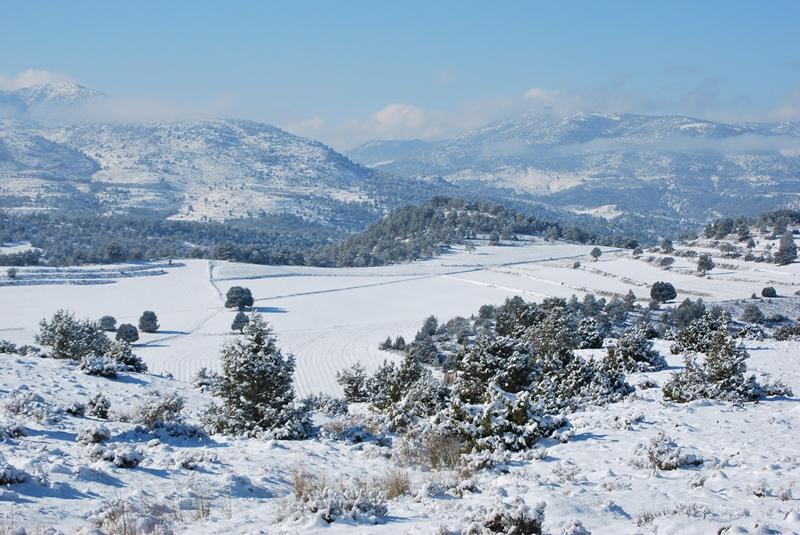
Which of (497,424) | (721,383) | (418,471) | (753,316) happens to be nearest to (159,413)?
(418,471)

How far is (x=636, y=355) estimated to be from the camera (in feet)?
70.1

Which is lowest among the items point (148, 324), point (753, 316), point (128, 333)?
point (753, 316)

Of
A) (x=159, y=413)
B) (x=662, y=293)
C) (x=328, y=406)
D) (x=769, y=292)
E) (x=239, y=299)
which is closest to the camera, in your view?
(x=159, y=413)

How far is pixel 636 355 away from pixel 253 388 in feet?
42.3

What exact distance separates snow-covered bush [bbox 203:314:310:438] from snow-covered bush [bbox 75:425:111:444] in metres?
3.25

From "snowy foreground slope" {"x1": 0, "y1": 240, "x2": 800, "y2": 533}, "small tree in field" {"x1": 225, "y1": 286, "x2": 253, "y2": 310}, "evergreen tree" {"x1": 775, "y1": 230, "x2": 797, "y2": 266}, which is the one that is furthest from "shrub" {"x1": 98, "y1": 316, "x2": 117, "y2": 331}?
"evergreen tree" {"x1": 775, "y1": 230, "x2": 797, "y2": 266}

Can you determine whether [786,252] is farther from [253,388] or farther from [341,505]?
[341,505]

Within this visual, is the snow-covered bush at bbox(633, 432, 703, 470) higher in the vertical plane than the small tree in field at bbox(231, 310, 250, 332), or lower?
higher

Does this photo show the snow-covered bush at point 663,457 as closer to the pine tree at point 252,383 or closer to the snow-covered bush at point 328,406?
the pine tree at point 252,383

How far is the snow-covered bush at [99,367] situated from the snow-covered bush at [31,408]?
4.62 meters

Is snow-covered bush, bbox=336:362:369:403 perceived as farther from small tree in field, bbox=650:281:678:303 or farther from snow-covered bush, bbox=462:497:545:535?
small tree in field, bbox=650:281:678:303

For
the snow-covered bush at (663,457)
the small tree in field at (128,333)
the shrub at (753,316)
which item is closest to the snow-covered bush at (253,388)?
the snow-covered bush at (663,457)

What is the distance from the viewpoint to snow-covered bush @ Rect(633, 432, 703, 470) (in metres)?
9.89

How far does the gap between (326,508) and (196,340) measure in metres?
43.7
